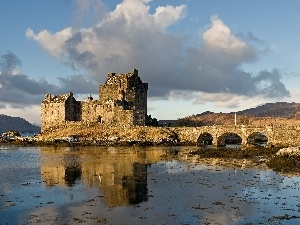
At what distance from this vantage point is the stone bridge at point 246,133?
5909cm

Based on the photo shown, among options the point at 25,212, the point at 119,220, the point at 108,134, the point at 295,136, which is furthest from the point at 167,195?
the point at 108,134

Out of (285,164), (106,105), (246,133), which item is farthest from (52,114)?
(285,164)

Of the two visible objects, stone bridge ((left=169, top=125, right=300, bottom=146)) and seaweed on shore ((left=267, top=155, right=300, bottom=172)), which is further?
stone bridge ((left=169, top=125, right=300, bottom=146))

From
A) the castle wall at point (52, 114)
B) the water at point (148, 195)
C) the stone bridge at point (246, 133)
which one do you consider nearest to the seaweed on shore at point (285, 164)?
the water at point (148, 195)

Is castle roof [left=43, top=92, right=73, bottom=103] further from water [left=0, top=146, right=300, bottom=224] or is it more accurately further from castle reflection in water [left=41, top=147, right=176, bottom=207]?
water [left=0, top=146, right=300, bottom=224]

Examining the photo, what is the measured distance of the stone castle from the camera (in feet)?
260

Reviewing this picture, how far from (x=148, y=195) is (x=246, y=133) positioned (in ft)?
137

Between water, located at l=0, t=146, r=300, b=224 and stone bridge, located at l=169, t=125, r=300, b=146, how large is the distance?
2463 centimetres

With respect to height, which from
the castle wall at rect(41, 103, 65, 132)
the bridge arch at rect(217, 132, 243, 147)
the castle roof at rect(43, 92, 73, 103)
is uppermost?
the castle roof at rect(43, 92, 73, 103)

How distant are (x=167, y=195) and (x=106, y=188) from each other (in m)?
4.23

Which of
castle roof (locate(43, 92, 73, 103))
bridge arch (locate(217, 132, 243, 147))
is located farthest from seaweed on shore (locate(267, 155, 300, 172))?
castle roof (locate(43, 92, 73, 103))

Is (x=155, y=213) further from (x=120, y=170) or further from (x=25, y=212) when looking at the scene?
(x=120, y=170)

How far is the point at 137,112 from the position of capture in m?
77.8

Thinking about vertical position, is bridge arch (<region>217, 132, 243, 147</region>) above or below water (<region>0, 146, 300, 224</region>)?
above
